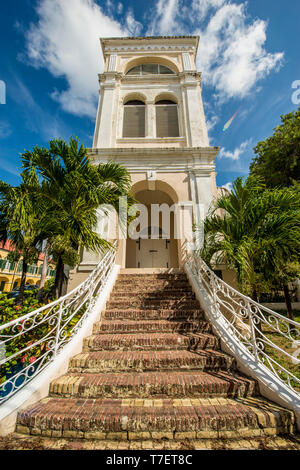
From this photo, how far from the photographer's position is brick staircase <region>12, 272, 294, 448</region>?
189cm

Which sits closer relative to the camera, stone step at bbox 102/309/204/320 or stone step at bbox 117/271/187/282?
stone step at bbox 102/309/204/320

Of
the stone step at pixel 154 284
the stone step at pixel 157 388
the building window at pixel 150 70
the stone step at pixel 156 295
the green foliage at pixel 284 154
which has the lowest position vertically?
the stone step at pixel 157 388

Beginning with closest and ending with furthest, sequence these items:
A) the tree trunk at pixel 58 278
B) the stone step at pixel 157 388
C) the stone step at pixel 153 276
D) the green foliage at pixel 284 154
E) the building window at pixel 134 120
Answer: the stone step at pixel 157 388 < the tree trunk at pixel 58 278 < the stone step at pixel 153 276 < the building window at pixel 134 120 < the green foliage at pixel 284 154

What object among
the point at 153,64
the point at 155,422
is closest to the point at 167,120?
the point at 153,64

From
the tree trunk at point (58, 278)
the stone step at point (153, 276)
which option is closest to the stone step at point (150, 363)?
the tree trunk at point (58, 278)

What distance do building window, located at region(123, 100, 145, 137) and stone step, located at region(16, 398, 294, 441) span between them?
1013 centimetres

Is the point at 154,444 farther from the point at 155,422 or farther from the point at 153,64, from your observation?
the point at 153,64

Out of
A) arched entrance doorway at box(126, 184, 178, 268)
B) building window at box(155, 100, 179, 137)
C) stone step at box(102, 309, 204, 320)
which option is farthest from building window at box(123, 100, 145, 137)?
stone step at box(102, 309, 204, 320)

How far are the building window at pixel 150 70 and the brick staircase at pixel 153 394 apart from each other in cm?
1336

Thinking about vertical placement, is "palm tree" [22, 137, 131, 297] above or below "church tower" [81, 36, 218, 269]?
below

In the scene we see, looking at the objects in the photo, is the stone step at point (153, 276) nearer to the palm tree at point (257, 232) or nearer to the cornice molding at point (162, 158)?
the palm tree at point (257, 232)

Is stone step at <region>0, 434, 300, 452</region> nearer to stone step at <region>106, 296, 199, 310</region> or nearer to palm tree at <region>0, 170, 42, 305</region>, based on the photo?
stone step at <region>106, 296, 199, 310</region>

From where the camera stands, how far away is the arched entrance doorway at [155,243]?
1014 centimetres

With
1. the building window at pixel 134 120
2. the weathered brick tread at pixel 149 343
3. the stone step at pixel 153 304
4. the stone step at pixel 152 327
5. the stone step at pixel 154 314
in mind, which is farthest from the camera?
the building window at pixel 134 120
